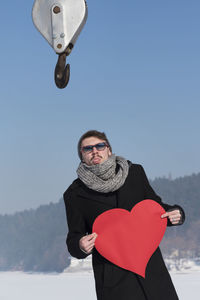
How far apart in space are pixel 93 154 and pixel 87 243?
360 millimetres

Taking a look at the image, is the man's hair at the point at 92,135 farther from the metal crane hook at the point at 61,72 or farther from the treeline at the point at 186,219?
the treeline at the point at 186,219

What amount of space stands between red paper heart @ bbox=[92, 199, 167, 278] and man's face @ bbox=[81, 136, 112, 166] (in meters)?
0.21

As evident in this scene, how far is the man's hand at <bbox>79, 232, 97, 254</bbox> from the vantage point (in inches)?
80.8

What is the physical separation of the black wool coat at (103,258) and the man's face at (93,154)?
12 cm

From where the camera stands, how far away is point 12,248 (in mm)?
51531

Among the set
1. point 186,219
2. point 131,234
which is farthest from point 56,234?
point 131,234

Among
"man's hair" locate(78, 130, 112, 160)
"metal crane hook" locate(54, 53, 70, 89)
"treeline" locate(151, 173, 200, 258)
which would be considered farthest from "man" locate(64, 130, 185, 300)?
"treeline" locate(151, 173, 200, 258)

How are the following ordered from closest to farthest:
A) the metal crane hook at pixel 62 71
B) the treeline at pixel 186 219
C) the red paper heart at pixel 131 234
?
the metal crane hook at pixel 62 71 → the red paper heart at pixel 131 234 → the treeline at pixel 186 219

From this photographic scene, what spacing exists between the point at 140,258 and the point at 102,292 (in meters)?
0.20

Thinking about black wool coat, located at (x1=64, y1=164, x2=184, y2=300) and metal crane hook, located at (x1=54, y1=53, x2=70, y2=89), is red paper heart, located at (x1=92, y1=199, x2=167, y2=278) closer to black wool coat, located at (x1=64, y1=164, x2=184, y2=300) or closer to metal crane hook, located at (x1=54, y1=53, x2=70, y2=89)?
black wool coat, located at (x1=64, y1=164, x2=184, y2=300)


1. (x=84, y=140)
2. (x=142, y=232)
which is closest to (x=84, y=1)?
(x=84, y=140)

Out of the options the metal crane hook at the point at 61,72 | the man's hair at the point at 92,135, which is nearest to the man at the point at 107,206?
the man's hair at the point at 92,135

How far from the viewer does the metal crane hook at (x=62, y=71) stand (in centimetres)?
202

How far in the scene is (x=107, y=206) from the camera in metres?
2.18
